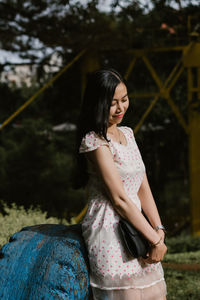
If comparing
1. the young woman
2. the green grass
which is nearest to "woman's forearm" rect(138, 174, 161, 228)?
the young woman

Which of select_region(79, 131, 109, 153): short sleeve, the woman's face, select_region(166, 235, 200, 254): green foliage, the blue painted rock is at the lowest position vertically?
select_region(166, 235, 200, 254): green foliage

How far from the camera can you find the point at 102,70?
6.64 feet

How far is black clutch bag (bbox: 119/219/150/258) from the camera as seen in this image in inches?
73.6

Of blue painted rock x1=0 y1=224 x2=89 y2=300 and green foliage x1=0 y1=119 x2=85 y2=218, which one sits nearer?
blue painted rock x1=0 y1=224 x2=89 y2=300

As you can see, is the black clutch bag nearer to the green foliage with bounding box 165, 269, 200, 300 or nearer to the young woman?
the young woman

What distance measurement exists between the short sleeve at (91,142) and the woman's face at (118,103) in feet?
0.46

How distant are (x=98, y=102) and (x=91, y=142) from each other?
20cm

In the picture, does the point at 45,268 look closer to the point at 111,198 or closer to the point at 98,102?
the point at 111,198

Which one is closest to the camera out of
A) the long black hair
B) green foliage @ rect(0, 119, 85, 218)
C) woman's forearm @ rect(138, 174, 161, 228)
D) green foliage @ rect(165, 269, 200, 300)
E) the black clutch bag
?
the black clutch bag

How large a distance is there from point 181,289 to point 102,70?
2.42 m

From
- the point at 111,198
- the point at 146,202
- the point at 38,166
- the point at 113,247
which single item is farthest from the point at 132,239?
the point at 38,166

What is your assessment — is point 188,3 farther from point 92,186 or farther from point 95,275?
point 95,275

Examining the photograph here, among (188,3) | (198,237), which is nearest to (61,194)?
(198,237)

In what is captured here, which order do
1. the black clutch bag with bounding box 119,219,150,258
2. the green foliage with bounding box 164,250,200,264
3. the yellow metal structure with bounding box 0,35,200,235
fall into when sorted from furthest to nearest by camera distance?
the yellow metal structure with bounding box 0,35,200,235 → the green foliage with bounding box 164,250,200,264 → the black clutch bag with bounding box 119,219,150,258
